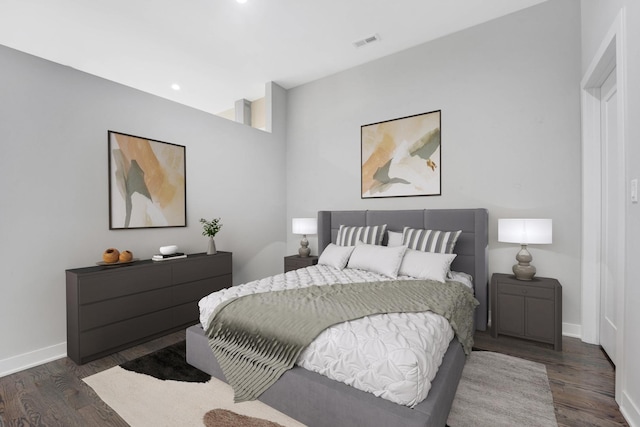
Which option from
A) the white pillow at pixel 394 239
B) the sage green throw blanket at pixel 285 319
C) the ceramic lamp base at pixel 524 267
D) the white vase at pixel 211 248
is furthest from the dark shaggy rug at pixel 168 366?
the ceramic lamp base at pixel 524 267

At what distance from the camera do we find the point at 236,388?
1.81 m

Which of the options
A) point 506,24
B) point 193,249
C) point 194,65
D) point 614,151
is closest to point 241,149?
point 194,65

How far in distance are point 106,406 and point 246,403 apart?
86 centimetres

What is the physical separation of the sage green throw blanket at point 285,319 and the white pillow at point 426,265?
34 cm

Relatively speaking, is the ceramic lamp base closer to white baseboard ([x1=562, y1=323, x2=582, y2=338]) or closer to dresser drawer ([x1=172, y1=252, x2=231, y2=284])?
white baseboard ([x1=562, y1=323, x2=582, y2=338])

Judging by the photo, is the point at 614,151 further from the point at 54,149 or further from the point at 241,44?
the point at 54,149

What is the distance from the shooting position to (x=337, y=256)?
3.20 m

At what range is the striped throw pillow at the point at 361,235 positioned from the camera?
3353 millimetres

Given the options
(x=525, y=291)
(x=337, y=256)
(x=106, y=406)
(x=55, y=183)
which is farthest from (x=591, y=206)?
(x=55, y=183)

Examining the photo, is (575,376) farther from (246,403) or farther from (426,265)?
(246,403)

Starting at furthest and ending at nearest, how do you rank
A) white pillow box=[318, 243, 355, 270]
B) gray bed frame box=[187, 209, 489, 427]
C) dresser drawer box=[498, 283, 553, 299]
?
1. white pillow box=[318, 243, 355, 270]
2. dresser drawer box=[498, 283, 553, 299]
3. gray bed frame box=[187, 209, 489, 427]

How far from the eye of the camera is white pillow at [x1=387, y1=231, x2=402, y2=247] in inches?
127

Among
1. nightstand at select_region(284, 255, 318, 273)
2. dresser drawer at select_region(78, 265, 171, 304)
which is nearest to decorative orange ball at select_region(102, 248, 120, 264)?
dresser drawer at select_region(78, 265, 171, 304)

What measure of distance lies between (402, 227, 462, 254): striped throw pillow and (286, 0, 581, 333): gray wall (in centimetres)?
47
